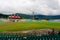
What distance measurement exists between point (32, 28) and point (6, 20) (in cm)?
56

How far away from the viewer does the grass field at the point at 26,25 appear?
13.0 feet

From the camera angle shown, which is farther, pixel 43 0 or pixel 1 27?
pixel 43 0

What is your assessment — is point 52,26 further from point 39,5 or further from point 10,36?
point 10,36

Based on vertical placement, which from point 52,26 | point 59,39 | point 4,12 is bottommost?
point 59,39

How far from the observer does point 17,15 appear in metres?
4.11

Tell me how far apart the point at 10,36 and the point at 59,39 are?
101 centimetres

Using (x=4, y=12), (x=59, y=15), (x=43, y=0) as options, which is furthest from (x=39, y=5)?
(x=4, y=12)

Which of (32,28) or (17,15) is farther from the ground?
(17,15)

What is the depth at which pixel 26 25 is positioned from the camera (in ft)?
13.3

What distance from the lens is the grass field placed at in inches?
156

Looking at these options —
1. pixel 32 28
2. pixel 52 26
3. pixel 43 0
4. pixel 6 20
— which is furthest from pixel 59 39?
pixel 6 20

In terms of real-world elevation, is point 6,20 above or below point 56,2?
below

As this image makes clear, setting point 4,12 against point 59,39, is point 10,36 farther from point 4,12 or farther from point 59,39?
point 59,39

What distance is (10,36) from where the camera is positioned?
3.90 meters
